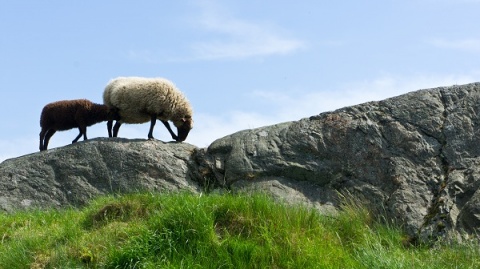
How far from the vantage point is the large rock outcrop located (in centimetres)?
1023

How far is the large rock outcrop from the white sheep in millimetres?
1811

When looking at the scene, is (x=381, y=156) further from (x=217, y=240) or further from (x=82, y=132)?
(x=82, y=132)

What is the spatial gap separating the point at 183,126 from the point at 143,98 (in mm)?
1075

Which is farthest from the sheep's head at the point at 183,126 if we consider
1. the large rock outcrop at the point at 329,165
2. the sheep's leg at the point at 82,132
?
the large rock outcrop at the point at 329,165

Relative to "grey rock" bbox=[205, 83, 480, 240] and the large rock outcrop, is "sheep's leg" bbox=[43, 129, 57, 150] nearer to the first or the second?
the large rock outcrop

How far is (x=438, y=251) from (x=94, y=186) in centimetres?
528

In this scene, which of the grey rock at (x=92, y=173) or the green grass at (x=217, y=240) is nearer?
the green grass at (x=217, y=240)

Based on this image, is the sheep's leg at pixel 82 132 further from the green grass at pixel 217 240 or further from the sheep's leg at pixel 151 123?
the green grass at pixel 217 240

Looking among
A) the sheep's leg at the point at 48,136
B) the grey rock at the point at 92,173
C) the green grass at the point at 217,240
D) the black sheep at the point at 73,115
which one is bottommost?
the green grass at the point at 217,240

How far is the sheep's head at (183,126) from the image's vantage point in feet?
48.1

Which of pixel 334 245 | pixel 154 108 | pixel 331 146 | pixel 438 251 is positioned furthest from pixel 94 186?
pixel 438 251

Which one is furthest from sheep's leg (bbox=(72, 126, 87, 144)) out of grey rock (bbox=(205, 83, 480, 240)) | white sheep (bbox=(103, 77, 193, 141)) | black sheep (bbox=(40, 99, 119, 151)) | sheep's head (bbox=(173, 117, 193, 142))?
grey rock (bbox=(205, 83, 480, 240))

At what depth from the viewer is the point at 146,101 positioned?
14031mm

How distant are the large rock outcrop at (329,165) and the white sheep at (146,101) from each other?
181 centimetres
